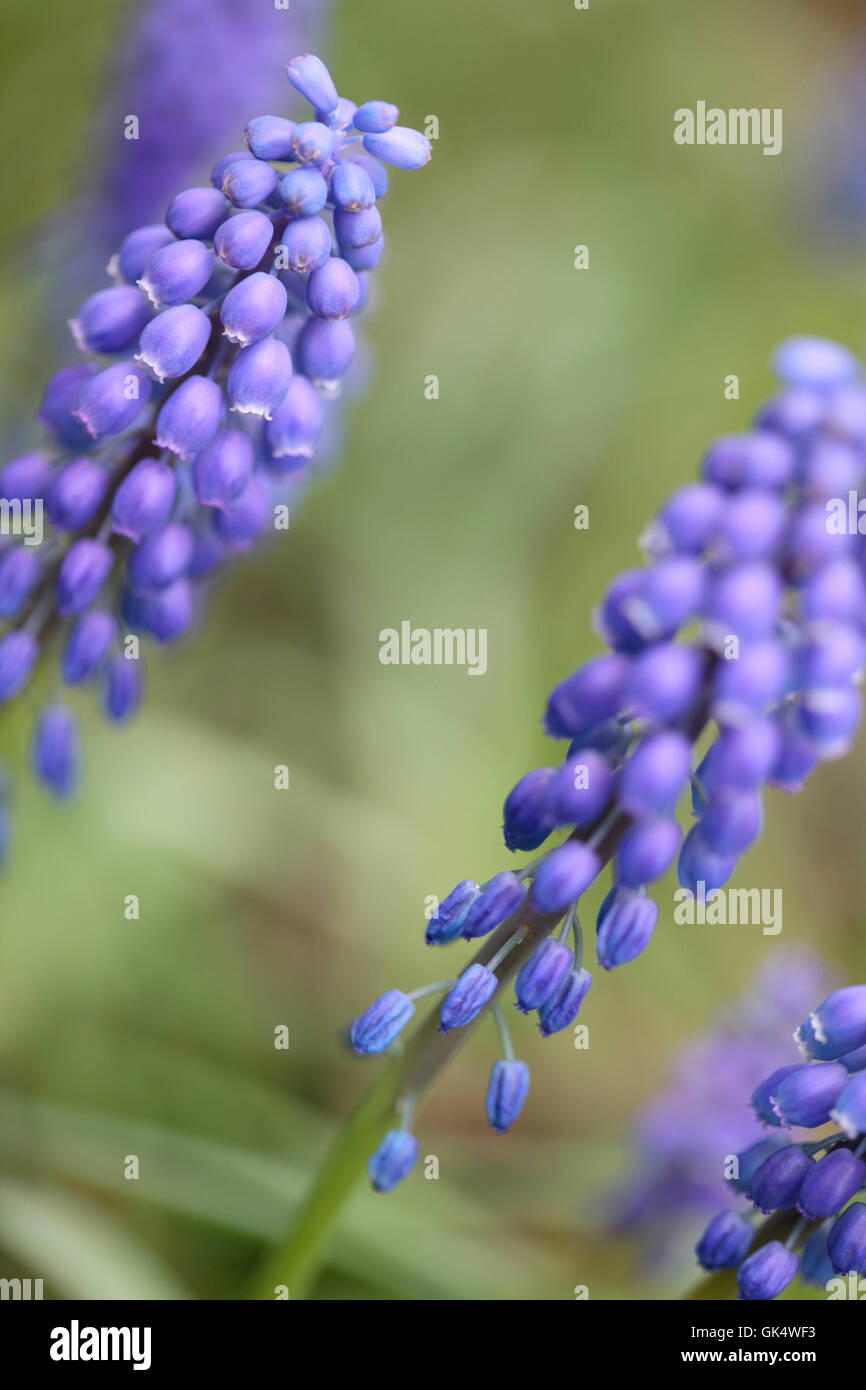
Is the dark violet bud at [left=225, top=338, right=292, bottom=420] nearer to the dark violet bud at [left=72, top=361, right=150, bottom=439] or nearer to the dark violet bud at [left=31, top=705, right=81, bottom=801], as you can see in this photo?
the dark violet bud at [left=72, top=361, right=150, bottom=439]

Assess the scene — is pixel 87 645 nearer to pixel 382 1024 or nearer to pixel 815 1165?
pixel 382 1024

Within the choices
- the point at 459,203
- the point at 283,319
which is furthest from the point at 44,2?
the point at 283,319

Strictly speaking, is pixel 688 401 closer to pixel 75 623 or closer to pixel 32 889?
pixel 32 889

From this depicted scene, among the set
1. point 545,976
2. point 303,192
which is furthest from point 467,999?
point 303,192

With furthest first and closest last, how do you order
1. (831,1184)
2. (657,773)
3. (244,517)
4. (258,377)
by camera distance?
(244,517) < (258,377) < (831,1184) < (657,773)

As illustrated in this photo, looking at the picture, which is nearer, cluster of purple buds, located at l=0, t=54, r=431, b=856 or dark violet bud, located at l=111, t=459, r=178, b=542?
cluster of purple buds, located at l=0, t=54, r=431, b=856

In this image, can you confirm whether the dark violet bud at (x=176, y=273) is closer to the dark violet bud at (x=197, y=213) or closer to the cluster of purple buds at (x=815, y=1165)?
the dark violet bud at (x=197, y=213)

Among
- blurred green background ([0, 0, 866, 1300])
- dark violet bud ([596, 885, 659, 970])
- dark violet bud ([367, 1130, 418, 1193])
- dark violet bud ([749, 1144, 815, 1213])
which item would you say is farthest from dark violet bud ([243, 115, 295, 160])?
blurred green background ([0, 0, 866, 1300])
